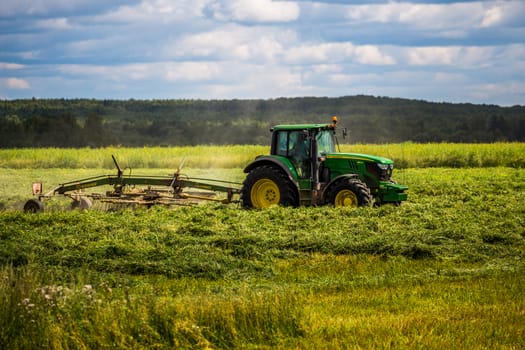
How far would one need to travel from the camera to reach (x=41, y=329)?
7559 mm

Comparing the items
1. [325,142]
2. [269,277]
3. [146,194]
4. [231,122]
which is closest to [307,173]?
[325,142]

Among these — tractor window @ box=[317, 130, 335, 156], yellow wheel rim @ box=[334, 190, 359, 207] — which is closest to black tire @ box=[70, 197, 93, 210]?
tractor window @ box=[317, 130, 335, 156]

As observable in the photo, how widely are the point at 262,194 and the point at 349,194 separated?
6.98 ft

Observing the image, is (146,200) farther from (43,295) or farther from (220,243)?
(43,295)

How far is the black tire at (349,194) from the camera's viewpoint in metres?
16.4

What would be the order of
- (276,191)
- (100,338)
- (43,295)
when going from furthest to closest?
(276,191) < (43,295) < (100,338)

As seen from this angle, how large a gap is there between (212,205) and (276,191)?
5.00ft

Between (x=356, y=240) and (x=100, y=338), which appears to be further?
(x=356, y=240)

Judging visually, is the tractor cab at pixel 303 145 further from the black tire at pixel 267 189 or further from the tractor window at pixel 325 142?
the black tire at pixel 267 189

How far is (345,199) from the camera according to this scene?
16.6m

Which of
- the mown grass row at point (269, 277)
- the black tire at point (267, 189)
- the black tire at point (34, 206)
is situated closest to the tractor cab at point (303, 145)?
the black tire at point (267, 189)

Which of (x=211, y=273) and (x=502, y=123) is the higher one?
(x=502, y=123)

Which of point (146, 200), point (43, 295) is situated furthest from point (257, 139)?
point (43, 295)

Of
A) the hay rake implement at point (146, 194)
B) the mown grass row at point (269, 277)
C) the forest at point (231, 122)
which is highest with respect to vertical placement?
the forest at point (231, 122)
